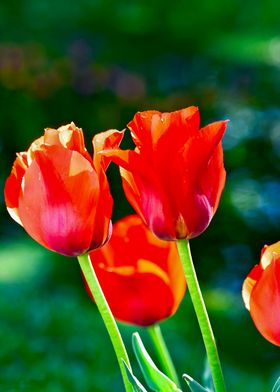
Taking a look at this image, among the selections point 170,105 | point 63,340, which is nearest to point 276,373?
point 63,340

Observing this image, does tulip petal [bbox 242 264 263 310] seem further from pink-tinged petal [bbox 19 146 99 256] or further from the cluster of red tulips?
pink-tinged petal [bbox 19 146 99 256]

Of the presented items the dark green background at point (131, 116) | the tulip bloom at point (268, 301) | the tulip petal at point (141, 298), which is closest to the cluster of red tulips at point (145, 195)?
the tulip bloom at point (268, 301)

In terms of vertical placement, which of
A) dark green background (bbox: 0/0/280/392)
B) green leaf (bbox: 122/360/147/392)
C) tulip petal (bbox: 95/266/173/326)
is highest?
green leaf (bbox: 122/360/147/392)

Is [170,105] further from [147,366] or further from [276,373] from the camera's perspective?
[147,366]

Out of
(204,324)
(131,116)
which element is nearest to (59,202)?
(204,324)

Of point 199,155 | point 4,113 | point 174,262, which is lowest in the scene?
point 4,113

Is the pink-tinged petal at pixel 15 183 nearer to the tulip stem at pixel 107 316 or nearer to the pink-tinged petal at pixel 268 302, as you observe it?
the tulip stem at pixel 107 316

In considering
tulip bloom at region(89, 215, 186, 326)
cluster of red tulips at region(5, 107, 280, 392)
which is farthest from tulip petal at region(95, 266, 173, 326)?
cluster of red tulips at region(5, 107, 280, 392)
